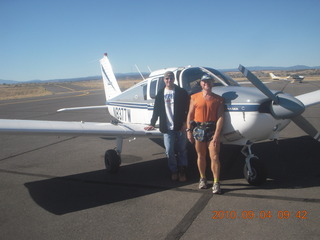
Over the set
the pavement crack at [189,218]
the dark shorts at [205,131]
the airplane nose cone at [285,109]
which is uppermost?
the airplane nose cone at [285,109]

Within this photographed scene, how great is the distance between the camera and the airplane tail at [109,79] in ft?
32.3

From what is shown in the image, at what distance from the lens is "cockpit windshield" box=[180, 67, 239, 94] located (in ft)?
18.2

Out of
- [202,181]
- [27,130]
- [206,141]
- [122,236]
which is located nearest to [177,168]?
[202,181]

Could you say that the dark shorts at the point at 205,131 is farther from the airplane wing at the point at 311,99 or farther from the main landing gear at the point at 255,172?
the airplane wing at the point at 311,99

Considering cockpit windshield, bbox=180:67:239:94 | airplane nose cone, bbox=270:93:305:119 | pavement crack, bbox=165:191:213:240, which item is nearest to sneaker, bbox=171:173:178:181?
pavement crack, bbox=165:191:213:240

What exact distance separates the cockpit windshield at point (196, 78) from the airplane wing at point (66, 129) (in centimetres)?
109

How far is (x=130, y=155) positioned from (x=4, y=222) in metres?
3.63

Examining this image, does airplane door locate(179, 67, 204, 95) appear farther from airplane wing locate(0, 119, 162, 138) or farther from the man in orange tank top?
the man in orange tank top

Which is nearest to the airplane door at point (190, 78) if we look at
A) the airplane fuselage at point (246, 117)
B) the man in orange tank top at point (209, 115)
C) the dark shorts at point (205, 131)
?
the airplane fuselage at point (246, 117)

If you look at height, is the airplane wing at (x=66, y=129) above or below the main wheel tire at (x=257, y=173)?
above

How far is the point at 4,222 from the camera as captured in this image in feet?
12.7

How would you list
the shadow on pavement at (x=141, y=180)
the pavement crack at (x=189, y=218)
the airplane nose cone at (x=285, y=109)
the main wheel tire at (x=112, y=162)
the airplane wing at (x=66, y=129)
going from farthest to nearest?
the main wheel tire at (x=112, y=162), the airplane wing at (x=66, y=129), the shadow on pavement at (x=141, y=180), the airplane nose cone at (x=285, y=109), the pavement crack at (x=189, y=218)

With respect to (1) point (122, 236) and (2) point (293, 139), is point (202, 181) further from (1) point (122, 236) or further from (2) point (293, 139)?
(2) point (293, 139)

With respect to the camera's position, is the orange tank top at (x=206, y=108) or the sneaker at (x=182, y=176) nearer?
the orange tank top at (x=206, y=108)
